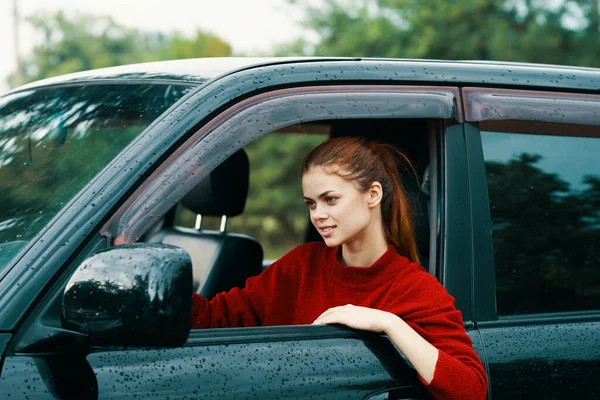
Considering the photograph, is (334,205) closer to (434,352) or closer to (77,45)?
(434,352)

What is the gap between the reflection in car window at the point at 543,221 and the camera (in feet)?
7.00

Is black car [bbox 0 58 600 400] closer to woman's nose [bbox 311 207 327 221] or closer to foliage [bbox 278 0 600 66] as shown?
woman's nose [bbox 311 207 327 221]

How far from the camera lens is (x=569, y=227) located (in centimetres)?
221

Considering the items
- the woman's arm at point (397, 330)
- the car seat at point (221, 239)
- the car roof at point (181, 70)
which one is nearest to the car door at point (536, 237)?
the woman's arm at point (397, 330)

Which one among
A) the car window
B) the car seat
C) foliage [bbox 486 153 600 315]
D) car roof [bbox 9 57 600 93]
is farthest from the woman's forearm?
the car window

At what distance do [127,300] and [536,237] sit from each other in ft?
3.68

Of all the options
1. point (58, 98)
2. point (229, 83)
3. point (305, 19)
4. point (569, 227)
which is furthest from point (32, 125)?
point (305, 19)

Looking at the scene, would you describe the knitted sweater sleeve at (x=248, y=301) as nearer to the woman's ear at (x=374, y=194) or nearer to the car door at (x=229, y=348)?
the woman's ear at (x=374, y=194)

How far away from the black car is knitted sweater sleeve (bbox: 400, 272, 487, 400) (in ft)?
0.25

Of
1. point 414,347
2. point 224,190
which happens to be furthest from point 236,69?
point 224,190

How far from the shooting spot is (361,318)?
188cm

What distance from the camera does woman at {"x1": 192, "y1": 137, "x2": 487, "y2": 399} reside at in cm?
187

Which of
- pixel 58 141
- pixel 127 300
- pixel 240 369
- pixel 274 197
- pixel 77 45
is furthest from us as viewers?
pixel 77 45

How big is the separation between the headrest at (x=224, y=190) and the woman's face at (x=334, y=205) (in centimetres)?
108
